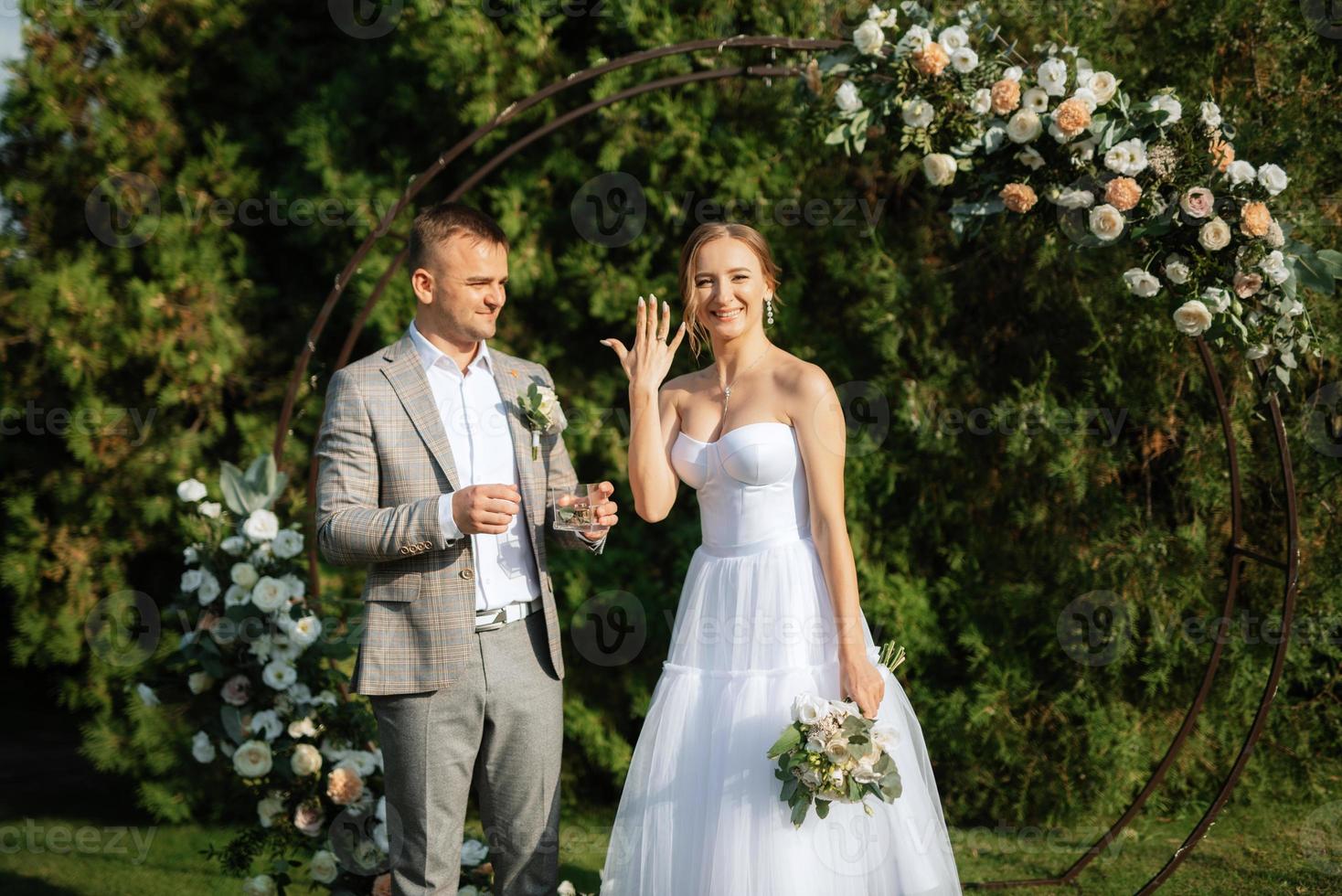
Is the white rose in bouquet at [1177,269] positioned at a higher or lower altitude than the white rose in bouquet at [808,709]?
higher

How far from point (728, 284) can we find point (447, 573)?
114 cm

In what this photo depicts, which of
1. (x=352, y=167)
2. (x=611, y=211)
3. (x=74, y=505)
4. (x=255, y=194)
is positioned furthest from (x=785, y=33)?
(x=74, y=505)

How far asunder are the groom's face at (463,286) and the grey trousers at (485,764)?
34.7 inches

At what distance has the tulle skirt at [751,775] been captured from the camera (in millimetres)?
2941

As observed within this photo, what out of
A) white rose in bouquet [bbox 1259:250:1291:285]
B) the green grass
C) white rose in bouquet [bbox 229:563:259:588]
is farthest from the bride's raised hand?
the green grass

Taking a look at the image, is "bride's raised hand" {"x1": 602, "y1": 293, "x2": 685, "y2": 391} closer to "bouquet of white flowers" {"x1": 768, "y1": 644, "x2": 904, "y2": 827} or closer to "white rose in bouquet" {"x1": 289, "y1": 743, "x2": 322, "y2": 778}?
"bouquet of white flowers" {"x1": 768, "y1": 644, "x2": 904, "y2": 827}

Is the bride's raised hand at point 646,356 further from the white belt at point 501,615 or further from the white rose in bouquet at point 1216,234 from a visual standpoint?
the white rose in bouquet at point 1216,234

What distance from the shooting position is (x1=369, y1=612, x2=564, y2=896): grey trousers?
3072 mm

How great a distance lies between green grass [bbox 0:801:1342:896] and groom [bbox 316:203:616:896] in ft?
5.21

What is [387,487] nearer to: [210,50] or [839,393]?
[839,393]

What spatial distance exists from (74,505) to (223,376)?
95 cm

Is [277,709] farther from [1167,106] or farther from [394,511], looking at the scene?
[1167,106]

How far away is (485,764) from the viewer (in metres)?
3.20

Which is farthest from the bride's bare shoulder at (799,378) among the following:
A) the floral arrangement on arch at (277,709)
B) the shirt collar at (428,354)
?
the floral arrangement on arch at (277,709)
